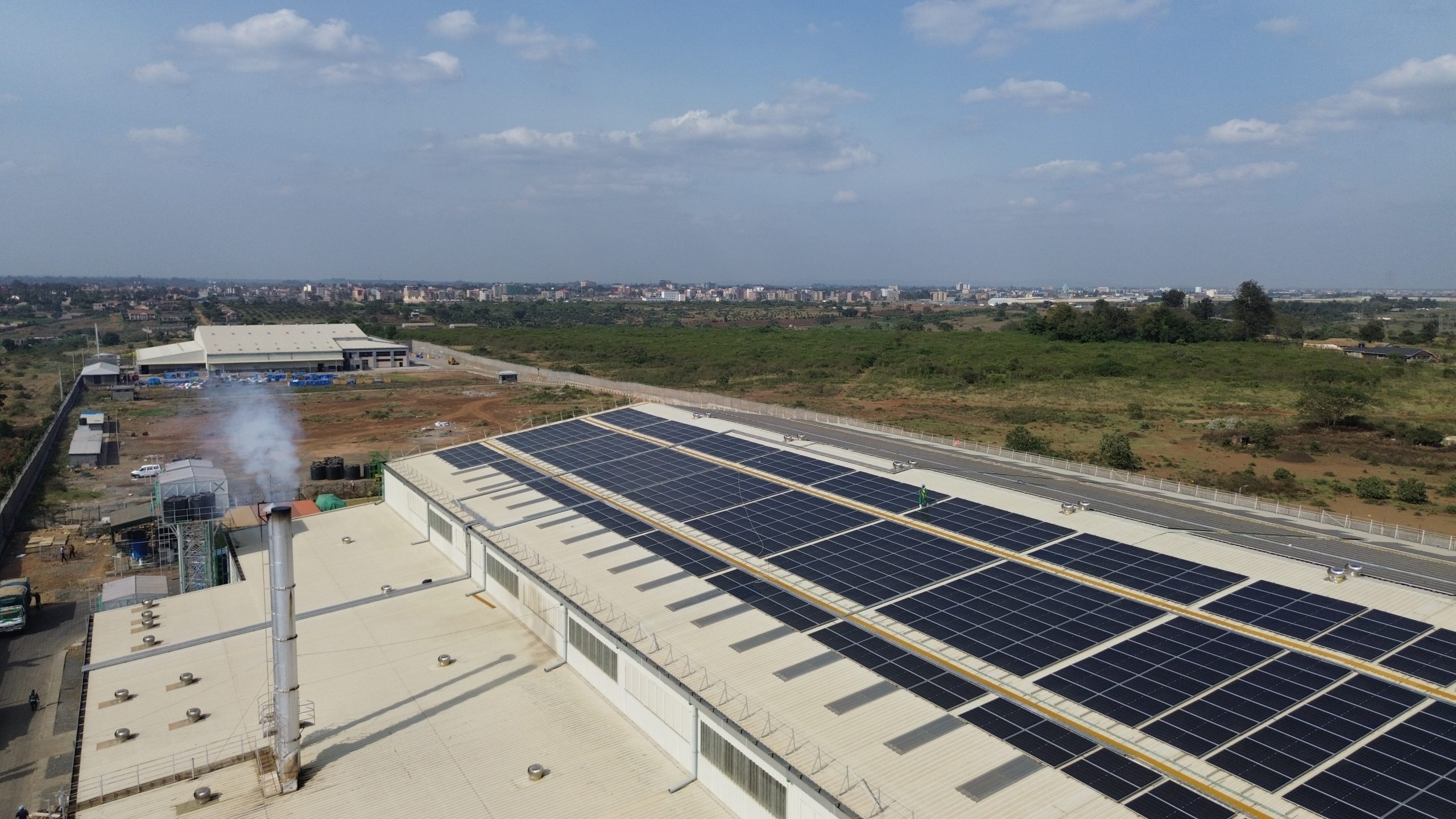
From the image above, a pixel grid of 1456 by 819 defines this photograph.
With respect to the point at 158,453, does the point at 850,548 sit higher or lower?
higher

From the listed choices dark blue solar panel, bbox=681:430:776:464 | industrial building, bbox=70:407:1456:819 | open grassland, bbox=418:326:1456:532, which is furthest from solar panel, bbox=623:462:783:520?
open grassland, bbox=418:326:1456:532

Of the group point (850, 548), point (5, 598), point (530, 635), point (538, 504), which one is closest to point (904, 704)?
point (850, 548)

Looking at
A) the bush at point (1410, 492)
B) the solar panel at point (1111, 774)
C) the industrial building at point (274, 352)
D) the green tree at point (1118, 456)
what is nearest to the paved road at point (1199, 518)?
the solar panel at point (1111, 774)

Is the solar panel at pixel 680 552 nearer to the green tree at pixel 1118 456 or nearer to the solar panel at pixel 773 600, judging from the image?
the solar panel at pixel 773 600

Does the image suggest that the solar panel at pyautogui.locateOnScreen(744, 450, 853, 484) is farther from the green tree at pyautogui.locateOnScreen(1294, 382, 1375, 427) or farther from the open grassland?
the green tree at pyautogui.locateOnScreen(1294, 382, 1375, 427)

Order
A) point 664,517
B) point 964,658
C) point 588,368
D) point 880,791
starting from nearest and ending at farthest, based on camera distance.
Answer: point 880,791 → point 964,658 → point 664,517 → point 588,368

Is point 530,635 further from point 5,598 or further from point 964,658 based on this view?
point 5,598

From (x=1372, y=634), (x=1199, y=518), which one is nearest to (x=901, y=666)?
(x=1372, y=634)

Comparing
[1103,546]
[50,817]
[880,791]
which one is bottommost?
[50,817]
